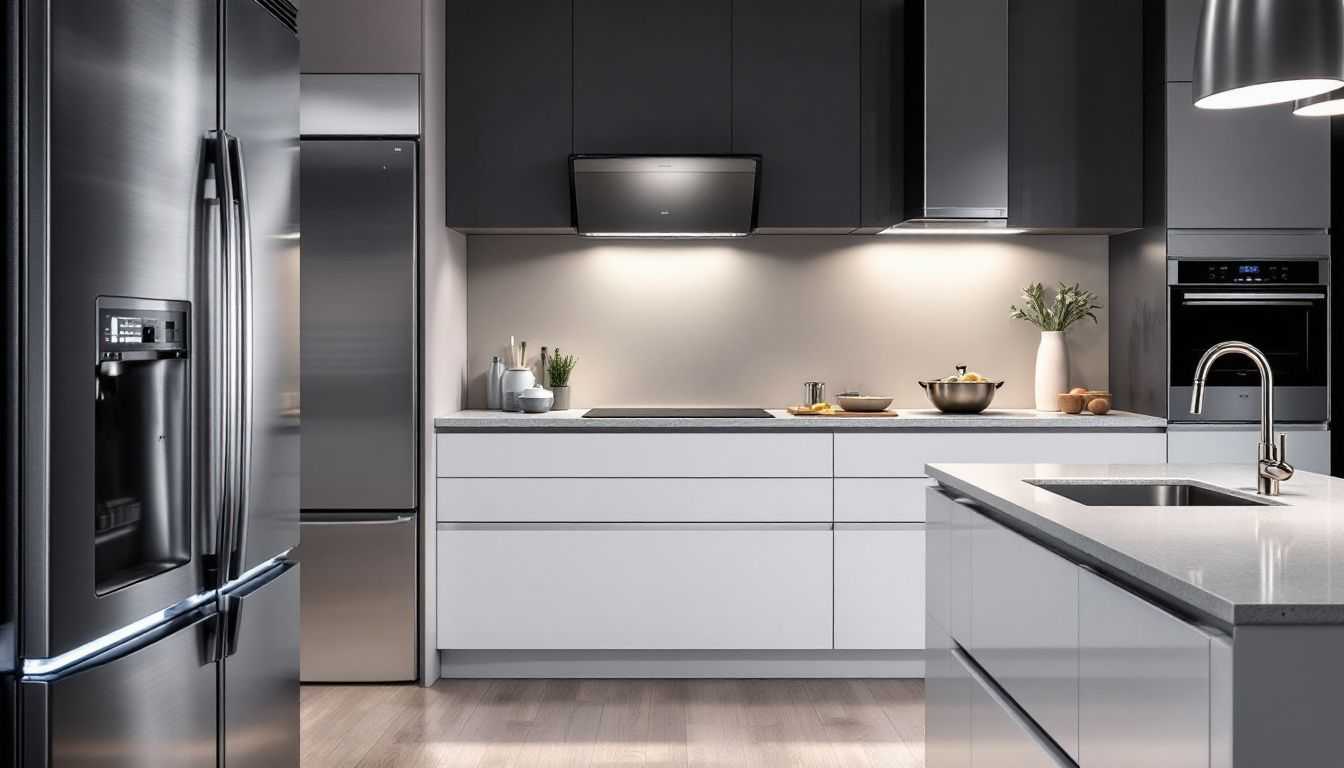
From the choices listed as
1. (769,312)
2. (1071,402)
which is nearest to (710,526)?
(769,312)

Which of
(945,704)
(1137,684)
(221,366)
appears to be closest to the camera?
(1137,684)

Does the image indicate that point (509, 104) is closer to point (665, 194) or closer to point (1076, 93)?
point (665, 194)

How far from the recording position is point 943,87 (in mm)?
3709

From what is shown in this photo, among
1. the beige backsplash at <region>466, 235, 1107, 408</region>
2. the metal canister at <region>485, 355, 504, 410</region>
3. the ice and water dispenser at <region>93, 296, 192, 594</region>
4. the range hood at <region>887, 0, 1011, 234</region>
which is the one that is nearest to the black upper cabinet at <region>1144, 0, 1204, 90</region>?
the range hood at <region>887, 0, 1011, 234</region>

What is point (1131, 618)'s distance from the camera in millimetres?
1470

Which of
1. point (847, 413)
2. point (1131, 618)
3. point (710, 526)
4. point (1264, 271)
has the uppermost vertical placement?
point (1264, 271)

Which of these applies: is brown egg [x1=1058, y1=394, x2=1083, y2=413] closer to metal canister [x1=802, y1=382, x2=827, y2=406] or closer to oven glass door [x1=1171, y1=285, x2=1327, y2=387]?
oven glass door [x1=1171, y1=285, x2=1327, y2=387]

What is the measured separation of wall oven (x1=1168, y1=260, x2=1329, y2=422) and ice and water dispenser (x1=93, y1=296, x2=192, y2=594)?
3.23m

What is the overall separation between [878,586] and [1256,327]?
163cm

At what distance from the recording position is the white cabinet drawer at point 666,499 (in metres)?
3.66

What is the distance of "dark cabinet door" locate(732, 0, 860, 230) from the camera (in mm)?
3865

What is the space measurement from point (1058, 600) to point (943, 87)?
245 cm

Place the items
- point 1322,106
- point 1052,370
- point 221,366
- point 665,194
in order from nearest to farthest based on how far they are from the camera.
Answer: point 221,366, point 1322,106, point 665,194, point 1052,370

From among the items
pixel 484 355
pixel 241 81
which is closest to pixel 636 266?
pixel 484 355
